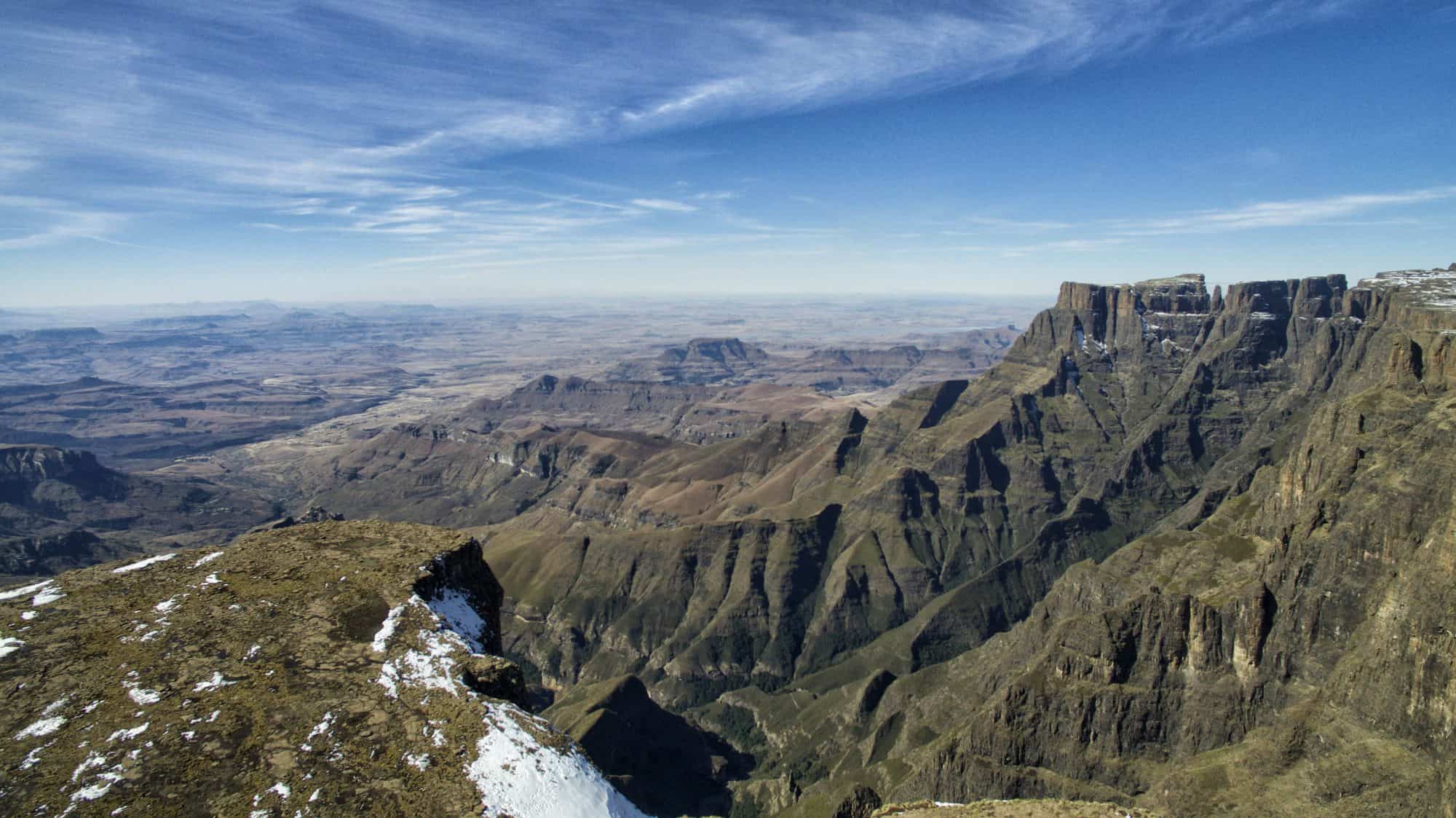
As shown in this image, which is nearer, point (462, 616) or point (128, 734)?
point (128, 734)

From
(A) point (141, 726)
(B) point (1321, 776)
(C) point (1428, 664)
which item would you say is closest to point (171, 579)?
(A) point (141, 726)

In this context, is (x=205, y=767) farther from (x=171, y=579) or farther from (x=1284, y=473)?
(x=1284, y=473)

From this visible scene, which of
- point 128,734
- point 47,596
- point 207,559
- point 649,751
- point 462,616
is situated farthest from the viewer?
point 649,751

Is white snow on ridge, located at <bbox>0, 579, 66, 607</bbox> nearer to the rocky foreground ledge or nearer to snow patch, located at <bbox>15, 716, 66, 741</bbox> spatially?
the rocky foreground ledge

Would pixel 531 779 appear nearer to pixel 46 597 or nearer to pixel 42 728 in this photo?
pixel 42 728

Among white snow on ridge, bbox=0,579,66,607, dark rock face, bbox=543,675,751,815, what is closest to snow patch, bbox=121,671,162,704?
white snow on ridge, bbox=0,579,66,607

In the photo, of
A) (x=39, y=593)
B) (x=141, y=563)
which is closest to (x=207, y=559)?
(x=141, y=563)
